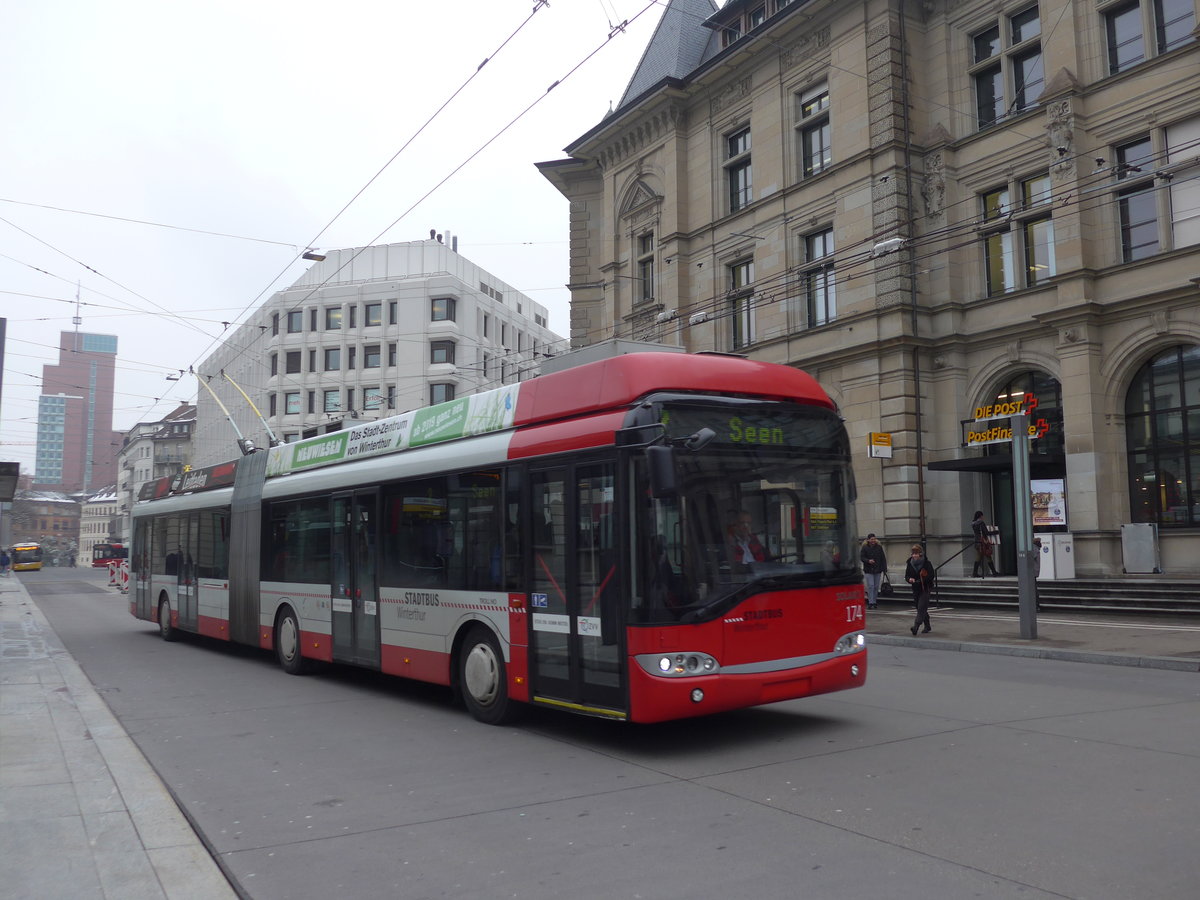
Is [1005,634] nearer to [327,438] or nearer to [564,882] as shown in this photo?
[327,438]

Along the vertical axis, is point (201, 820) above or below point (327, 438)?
below

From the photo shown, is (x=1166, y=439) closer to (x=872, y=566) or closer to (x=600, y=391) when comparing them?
(x=872, y=566)

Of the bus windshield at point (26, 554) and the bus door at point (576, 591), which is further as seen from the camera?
the bus windshield at point (26, 554)

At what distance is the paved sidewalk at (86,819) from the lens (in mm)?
4977

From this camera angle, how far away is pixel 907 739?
8.09m

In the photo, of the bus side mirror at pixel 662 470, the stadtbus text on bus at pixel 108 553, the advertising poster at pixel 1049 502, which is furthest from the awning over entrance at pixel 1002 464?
the stadtbus text on bus at pixel 108 553

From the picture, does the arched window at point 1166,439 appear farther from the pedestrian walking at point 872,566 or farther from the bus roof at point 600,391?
the bus roof at point 600,391

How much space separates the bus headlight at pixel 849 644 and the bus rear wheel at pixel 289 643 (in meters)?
7.79

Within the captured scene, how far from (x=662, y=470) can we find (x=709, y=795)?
220 cm

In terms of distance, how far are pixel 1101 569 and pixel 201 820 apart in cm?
2110

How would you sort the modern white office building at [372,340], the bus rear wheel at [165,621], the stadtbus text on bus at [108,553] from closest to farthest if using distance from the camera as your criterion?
the bus rear wheel at [165,621]
the modern white office building at [372,340]
the stadtbus text on bus at [108,553]

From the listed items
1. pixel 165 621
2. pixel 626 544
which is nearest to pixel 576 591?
pixel 626 544

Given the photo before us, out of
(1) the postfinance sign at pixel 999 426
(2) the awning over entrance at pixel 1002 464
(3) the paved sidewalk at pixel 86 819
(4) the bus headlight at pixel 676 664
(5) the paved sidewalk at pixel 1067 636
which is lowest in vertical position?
(3) the paved sidewalk at pixel 86 819

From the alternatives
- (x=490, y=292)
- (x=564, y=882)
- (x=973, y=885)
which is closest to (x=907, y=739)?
(x=973, y=885)
